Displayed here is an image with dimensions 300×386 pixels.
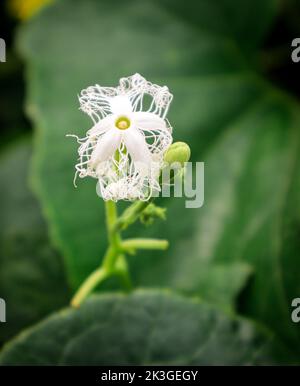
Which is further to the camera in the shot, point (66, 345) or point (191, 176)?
point (191, 176)

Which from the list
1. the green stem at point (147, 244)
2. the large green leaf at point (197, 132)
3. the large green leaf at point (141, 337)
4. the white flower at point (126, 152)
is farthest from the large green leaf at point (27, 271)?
the white flower at point (126, 152)

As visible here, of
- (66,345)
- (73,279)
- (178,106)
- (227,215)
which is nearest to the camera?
(66,345)

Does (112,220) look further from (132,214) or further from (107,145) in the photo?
(107,145)

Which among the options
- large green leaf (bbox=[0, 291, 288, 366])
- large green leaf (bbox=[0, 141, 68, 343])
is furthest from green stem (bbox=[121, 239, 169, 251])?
large green leaf (bbox=[0, 141, 68, 343])

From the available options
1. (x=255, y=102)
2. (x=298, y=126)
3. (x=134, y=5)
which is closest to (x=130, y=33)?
(x=134, y=5)

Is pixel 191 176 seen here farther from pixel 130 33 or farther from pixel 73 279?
pixel 130 33

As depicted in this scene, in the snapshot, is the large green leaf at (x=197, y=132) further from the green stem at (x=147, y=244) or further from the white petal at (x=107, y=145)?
the white petal at (x=107, y=145)

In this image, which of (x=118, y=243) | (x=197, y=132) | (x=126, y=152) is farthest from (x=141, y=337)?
(x=197, y=132)
